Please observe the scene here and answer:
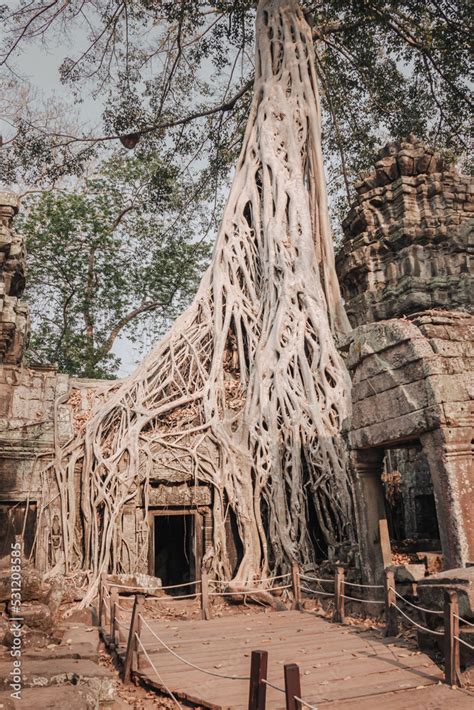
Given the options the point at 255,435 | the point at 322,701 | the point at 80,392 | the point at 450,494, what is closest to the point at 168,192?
the point at 80,392

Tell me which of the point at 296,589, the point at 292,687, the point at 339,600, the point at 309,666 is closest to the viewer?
the point at 292,687

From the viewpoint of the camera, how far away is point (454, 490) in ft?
14.8

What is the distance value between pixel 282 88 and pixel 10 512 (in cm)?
813

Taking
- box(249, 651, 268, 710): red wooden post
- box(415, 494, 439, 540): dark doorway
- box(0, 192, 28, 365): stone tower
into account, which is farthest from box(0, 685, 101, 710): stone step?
box(415, 494, 439, 540): dark doorway

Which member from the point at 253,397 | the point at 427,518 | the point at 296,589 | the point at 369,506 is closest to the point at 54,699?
the point at 369,506

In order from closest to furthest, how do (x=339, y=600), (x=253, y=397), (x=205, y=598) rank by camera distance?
(x=339, y=600), (x=205, y=598), (x=253, y=397)

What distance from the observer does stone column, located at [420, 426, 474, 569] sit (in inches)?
174

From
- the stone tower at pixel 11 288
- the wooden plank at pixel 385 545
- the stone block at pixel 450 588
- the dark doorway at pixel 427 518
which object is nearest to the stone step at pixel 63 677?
the stone block at pixel 450 588

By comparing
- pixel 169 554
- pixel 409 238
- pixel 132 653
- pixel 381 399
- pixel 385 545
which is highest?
pixel 409 238

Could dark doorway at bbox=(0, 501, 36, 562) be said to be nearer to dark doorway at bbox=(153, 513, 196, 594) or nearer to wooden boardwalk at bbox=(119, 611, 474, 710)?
wooden boardwalk at bbox=(119, 611, 474, 710)

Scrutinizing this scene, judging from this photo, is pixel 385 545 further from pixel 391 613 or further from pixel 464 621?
pixel 464 621

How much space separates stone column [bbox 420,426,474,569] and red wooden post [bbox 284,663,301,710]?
2.37 meters

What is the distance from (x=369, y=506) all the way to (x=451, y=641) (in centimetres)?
224

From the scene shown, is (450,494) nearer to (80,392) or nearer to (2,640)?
(2,640)
